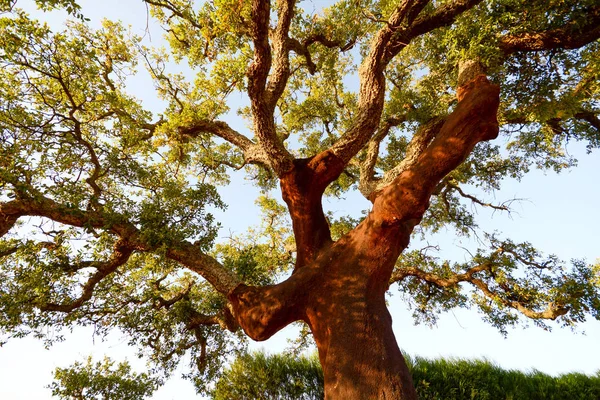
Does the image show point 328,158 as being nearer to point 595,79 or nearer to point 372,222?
point 372,222

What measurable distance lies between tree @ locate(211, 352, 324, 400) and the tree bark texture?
13.7 feet

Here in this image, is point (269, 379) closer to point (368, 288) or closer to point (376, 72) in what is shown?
point (368, 288)

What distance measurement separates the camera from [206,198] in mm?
6945

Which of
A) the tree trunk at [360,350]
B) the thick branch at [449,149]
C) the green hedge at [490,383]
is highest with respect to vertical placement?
the thick branch at [449,149]

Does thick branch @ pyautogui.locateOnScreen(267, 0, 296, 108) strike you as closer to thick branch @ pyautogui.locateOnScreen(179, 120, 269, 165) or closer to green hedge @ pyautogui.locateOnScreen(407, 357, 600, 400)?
thick branch @ pyautogui.locateOnScreen(179, 120, 269, 165)

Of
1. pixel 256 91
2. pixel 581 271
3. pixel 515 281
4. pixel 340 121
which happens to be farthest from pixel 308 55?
pixel 581 271

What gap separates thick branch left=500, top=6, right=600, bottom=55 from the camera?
184 inches

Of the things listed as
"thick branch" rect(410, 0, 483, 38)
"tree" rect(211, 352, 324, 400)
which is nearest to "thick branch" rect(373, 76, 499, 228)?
"thick branch" rect(410, 0, 483, 38)

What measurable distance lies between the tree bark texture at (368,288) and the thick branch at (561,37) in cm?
116

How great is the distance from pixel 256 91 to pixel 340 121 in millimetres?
6058

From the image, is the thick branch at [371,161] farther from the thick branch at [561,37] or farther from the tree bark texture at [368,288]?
the thick branch at [561,37]

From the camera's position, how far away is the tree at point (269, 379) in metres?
A: 8.22

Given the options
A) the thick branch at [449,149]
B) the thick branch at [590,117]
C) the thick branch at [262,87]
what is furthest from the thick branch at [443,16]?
the thick branch at [590,117]

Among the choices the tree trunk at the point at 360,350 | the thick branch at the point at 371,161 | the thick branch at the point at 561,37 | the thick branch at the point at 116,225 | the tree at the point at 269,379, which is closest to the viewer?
the tree trunk at the point at 360,350
